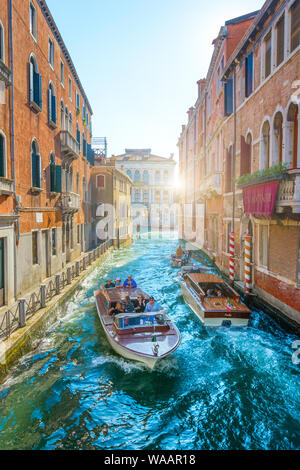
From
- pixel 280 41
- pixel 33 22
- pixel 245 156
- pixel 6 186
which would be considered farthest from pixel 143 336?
pixel 33 22

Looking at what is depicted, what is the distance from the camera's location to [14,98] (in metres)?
9.95

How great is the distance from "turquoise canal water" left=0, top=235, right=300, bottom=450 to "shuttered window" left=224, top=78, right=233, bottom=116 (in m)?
10.1

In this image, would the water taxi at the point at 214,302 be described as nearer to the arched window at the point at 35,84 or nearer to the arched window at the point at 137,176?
the arched window at the point at 35,84

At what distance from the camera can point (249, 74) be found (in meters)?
12.7

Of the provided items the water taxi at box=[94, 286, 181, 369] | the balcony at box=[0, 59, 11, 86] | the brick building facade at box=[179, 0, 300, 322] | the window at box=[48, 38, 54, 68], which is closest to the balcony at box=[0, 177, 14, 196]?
the balcony at box=[0, 59, 11, 86]

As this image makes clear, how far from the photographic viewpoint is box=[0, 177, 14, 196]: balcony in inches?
351

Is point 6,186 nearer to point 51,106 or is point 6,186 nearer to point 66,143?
point 51,106

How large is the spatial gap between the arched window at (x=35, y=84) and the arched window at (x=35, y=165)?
1.37 meters

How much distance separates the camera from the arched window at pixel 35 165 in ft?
40.1

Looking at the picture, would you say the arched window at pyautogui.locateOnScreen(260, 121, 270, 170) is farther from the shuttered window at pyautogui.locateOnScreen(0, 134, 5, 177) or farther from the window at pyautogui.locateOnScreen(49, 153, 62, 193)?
the window at pyautogui.locateOnScreen(49, 153, 62, 193)

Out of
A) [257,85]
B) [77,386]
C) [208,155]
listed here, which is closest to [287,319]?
[77,386]

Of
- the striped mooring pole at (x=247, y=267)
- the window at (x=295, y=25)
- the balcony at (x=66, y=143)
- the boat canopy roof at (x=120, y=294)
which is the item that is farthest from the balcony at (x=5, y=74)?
the striped mooring pole at (x=247, y=267)

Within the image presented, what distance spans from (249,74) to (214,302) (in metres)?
8.90
